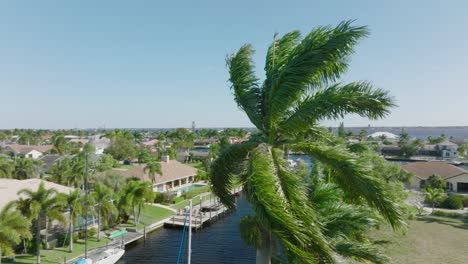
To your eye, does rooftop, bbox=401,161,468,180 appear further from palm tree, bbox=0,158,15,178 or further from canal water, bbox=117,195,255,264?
palm tree, bbox=0,158,15,178

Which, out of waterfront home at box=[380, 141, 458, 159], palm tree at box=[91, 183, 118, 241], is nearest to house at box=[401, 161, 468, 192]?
waterfront home at box=[380, 141, 458, 159]

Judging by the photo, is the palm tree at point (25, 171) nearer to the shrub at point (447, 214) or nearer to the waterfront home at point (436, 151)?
the shrub at point (447, 214)

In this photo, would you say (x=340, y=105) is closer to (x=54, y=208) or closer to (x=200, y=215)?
(x=54, y=208)

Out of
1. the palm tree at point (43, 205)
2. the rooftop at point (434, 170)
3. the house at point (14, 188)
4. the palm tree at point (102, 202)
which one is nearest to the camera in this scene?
the palm tree at point (43, 205)

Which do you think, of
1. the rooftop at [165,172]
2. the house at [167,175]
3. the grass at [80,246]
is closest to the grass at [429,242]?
the grass at [80,246]

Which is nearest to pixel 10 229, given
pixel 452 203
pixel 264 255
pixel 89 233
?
pixel 89 233

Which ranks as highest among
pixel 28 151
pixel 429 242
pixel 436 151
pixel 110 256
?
pixel 436 151

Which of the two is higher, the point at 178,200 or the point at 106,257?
the point at 178,200
